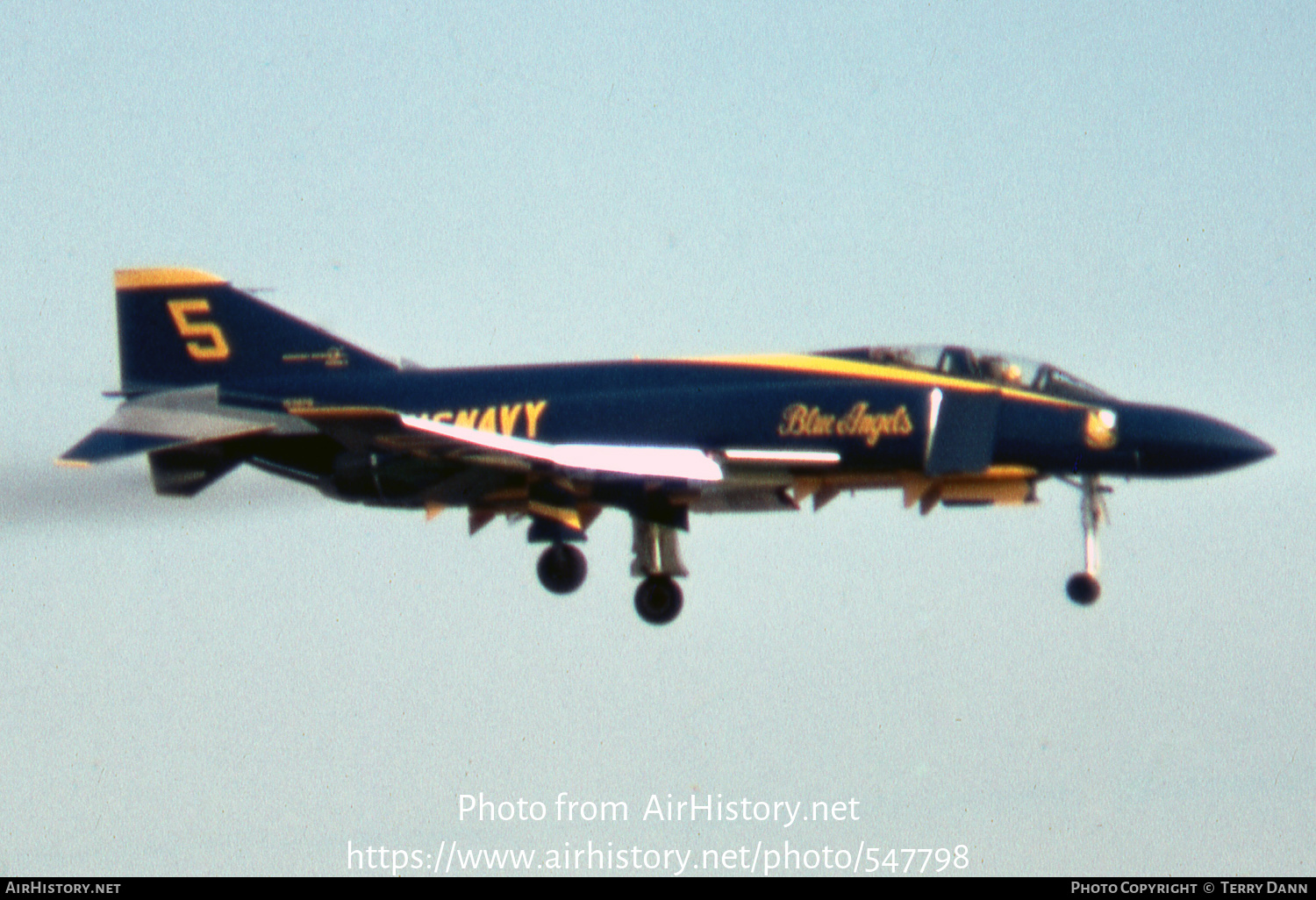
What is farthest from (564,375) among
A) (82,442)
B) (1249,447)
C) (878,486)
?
(1249,447)

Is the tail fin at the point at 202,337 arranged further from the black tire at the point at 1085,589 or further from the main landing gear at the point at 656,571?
the black tire at the point at 1085,589

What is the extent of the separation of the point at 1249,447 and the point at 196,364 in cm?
1496

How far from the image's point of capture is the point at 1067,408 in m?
25.6

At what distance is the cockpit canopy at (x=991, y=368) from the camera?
26.0m

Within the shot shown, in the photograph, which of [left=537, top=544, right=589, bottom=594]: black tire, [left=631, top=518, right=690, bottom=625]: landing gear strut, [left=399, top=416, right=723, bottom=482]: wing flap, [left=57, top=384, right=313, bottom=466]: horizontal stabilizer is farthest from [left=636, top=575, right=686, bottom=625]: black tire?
[left=57, top=384, right=313, bottom=466]: horizontal stabilizer

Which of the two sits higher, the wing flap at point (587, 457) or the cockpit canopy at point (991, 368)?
the cockpit canopy at point (991, 368)

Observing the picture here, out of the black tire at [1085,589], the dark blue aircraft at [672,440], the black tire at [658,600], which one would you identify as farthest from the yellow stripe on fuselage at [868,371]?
the black tire at [658,600]

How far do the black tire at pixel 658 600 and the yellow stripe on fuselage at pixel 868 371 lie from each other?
3.35m

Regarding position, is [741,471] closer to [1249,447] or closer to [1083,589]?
[1083,589]

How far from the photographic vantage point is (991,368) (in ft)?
85.6

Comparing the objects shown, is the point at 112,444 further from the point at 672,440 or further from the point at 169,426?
the point at 672,440

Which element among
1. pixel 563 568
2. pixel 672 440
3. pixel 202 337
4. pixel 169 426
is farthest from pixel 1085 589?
pixel 202 337
